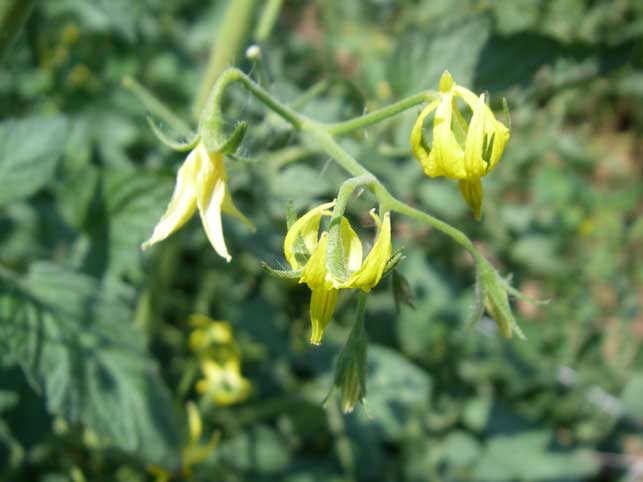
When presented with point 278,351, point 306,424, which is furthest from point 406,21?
point 306,424

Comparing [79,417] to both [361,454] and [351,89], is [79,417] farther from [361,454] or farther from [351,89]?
[361,454]

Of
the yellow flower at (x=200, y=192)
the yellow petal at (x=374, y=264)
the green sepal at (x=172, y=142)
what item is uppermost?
the green sepal at (x=172, y=142)

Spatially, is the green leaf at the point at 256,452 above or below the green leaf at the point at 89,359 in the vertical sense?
below

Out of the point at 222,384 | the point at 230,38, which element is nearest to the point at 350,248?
the point at 230,38

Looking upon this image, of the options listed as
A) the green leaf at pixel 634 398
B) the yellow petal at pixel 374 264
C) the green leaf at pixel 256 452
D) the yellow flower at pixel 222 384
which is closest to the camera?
the yellow petal at pixel 374 264

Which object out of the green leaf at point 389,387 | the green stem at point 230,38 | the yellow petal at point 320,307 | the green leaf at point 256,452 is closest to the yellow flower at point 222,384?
the green leaf at point 256,452

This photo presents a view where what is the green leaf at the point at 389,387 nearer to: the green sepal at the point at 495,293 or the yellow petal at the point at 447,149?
the green sepal at the point at 495,293

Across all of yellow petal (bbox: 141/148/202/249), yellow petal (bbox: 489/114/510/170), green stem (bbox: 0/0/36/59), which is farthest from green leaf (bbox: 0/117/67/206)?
yellow petal (bbox: 489/114/510/170)
